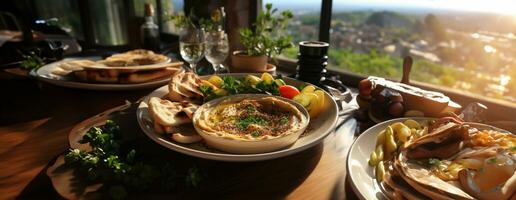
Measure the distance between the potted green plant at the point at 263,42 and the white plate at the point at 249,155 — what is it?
0.63 m

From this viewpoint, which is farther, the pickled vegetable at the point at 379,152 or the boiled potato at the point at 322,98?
the boiled potato at the point at 322,98

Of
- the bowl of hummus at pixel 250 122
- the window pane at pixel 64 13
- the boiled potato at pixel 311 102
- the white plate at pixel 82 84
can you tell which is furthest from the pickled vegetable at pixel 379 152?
the window pane at pixel 64 13

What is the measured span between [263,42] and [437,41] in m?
4.69

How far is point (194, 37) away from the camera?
1.80 metres

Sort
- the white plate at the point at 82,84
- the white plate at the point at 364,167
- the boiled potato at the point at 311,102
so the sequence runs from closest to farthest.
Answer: the white plate at the point at 364,167, the boiled potato at the point at 311,102, the white plate at the point at 82,84

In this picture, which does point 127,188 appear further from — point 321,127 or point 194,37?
point 194,37

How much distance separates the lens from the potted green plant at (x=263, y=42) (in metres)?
1.84

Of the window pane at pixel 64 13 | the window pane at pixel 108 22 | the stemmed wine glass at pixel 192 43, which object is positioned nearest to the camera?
the stemmed wine glass at pixel 192 43

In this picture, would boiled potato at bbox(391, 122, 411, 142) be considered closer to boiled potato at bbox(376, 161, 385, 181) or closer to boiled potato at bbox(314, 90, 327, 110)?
boiled potato at bbox(376, 161, 385, 181)

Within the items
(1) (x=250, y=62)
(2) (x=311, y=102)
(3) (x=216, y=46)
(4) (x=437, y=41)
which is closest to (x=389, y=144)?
(2) (x=311, y=102)

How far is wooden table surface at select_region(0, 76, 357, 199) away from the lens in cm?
87

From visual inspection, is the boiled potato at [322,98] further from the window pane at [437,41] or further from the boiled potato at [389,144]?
the window pane at [437,41]

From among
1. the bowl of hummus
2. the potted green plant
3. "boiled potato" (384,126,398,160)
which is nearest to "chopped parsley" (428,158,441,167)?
"boiled potato" (384,126,398,160)

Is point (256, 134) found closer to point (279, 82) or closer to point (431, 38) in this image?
point (279, 82)
